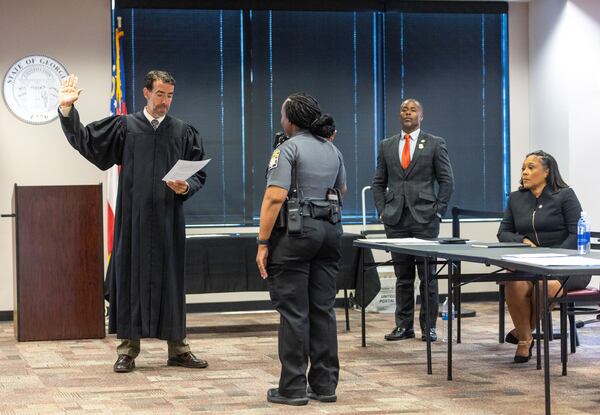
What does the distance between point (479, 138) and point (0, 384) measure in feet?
17.6

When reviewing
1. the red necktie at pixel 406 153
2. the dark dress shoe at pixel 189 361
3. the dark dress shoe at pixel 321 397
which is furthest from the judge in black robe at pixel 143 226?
the red necktie at pixel 406 153

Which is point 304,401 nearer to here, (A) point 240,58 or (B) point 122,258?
(B) point 122,258

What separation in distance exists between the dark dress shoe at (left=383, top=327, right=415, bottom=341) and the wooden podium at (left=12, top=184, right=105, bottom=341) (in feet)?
6.40

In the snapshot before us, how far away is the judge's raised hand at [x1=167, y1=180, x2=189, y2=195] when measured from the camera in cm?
530

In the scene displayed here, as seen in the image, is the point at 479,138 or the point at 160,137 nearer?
the point at 160,137

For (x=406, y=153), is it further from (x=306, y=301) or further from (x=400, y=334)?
(x=306, y=301)

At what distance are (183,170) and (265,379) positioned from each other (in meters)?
1.14

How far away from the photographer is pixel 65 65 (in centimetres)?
832

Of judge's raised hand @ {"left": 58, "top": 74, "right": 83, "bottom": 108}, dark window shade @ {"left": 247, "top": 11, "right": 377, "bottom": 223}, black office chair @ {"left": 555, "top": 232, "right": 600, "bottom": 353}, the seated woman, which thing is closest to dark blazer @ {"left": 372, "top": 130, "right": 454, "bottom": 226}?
the seated woman

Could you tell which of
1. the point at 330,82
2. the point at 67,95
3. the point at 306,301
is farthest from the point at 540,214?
the point at 330,82

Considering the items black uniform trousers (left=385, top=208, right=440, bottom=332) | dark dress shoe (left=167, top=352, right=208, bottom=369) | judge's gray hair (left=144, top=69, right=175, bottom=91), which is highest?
judge's gray hair (left=144, top=69, right=175, bottom=91)

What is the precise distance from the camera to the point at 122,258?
5.45 meters

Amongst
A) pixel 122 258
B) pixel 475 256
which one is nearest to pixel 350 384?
pixel 475 256

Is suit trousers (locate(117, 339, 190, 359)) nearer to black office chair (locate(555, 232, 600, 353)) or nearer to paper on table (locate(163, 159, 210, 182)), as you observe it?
paper on table (locate(163, 159, 210, 182))
